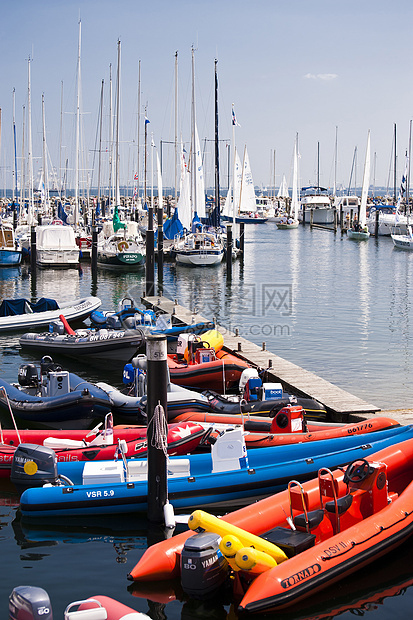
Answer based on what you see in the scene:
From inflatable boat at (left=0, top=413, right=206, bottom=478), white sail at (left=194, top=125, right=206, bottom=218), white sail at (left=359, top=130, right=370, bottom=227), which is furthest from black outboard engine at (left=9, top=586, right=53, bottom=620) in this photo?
white sail at (left=359, top=130, right=370, bottom=227)

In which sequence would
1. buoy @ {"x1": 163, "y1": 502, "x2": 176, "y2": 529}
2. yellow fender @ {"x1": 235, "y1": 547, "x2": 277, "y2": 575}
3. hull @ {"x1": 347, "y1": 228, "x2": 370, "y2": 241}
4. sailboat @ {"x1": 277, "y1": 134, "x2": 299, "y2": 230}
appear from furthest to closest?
sailboat @ {"x1": 277, "y1": 134, "x2": 299, "y2": 230}
hull @ {"x1": 347, "y1": 228, "x2": 370, "y2": 241}
buoy @ {"x1": 163, "y1": 502, "x2": 176, "y2": 529}
yellow fender @ {"x1": 235, "y1": 547, "x2": 277, "y2": 575}

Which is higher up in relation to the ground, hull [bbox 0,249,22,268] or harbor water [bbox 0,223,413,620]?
hull [bbox 0,249,22,268]

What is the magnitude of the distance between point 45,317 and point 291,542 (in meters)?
15.4

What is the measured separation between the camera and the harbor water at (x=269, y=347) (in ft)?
23.5

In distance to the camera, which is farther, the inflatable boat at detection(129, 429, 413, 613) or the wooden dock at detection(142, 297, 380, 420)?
the wooden dock at detection(142, 297, 380, 420)

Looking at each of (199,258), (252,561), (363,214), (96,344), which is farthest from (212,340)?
(363,214)

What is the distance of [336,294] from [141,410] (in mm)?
19938

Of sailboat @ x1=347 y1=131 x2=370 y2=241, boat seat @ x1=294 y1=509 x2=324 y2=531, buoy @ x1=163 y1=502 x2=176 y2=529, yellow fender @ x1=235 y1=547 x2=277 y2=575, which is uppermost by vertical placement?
sailboat @ x1=347 y1=131 x2=370 y2=241

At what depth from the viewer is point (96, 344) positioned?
1742 cm

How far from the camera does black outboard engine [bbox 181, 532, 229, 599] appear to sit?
22.2ft

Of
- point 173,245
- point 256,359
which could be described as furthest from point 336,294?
point 256,359

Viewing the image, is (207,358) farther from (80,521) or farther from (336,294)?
(336,294)

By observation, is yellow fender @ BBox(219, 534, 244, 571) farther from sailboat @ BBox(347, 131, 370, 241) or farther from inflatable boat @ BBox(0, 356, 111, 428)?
sailboat @ BBox(347, 131, 370, 241)

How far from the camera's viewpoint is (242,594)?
689cm
